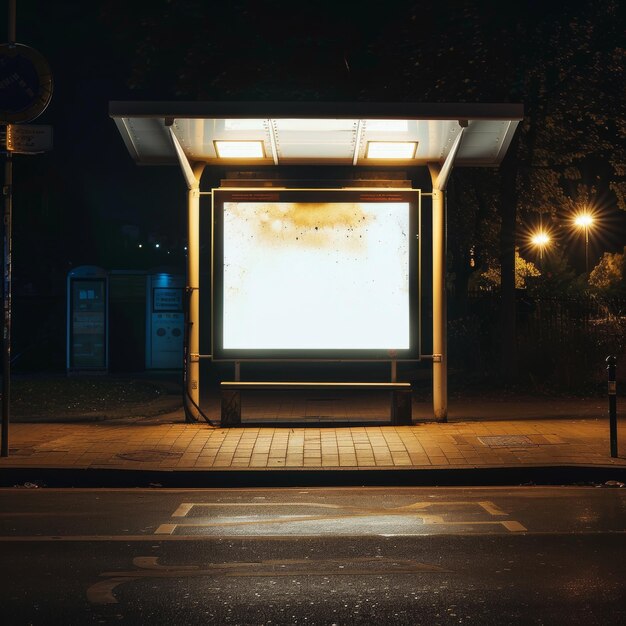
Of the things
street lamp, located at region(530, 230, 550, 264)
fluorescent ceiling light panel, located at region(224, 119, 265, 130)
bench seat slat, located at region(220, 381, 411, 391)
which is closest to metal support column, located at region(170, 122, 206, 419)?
bench seat slat, located at region(220, 381, 411, 391)

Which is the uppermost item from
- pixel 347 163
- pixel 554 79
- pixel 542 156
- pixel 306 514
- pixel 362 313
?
pixel 554 79

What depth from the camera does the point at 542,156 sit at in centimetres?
2038

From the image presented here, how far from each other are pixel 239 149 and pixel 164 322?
401 inches

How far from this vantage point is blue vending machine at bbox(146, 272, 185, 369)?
22.5 meters

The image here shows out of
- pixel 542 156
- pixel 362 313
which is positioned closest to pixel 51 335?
pixel 542 156

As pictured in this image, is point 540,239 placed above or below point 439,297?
above

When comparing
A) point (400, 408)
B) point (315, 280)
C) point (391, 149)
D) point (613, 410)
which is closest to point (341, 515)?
point (613, 410)

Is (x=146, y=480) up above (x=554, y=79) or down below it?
below

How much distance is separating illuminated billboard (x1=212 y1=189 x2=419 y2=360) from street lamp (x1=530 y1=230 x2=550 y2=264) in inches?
1185

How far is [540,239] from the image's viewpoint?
4206 centimetres

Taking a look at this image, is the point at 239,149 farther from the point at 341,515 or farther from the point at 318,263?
the point at 341,515

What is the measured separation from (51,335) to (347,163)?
1635 cm

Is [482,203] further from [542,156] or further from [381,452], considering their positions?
[381,452]

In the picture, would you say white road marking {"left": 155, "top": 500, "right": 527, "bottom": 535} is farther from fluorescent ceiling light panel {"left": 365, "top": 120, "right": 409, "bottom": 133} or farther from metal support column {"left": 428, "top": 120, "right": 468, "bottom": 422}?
fluorescent ceiling light panel {"left": 365, "top": 120, "right": 409, "bottom": 133}
